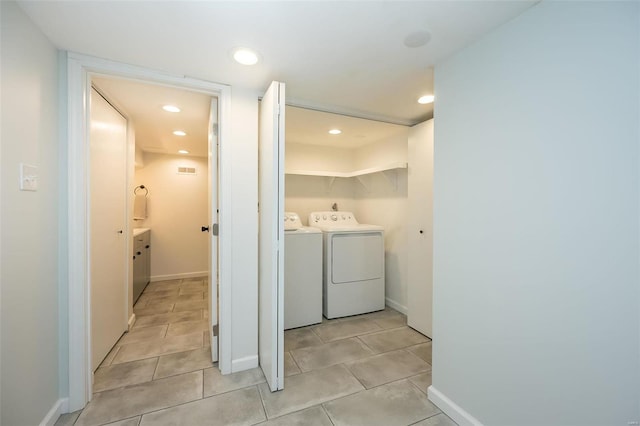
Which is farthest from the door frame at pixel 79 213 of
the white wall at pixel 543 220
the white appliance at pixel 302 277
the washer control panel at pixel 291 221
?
the white wall at pixel 543 220

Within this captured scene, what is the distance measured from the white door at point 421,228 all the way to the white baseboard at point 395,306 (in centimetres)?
33

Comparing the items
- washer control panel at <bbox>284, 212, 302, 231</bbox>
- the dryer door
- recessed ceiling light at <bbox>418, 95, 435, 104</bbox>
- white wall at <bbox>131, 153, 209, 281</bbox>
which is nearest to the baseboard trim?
the dryer door

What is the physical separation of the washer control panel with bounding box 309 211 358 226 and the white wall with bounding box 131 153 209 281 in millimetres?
2306

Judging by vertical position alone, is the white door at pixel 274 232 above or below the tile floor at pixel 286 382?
above

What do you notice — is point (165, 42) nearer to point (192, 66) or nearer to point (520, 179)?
point (192, 66)

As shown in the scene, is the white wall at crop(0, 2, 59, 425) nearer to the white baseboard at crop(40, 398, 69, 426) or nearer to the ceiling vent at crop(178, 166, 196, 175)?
the white baseboard at crop(40, 398, 69, 426)

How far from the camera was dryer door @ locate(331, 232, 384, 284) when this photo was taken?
2896mm

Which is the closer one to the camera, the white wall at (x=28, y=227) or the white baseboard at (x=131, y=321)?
the white wall at (x=28, y=227)

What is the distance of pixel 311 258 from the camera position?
9.02 feet

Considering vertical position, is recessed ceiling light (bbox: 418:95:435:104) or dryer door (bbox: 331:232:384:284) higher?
recessed ceiling light (bbox: 418:95:435:104)

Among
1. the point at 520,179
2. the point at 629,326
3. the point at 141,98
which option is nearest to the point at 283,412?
the point at 629,326

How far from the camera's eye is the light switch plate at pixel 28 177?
118cm

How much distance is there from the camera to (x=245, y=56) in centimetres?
154

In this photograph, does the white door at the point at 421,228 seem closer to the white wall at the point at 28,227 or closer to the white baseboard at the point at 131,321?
the white wall at the point at 28,227
